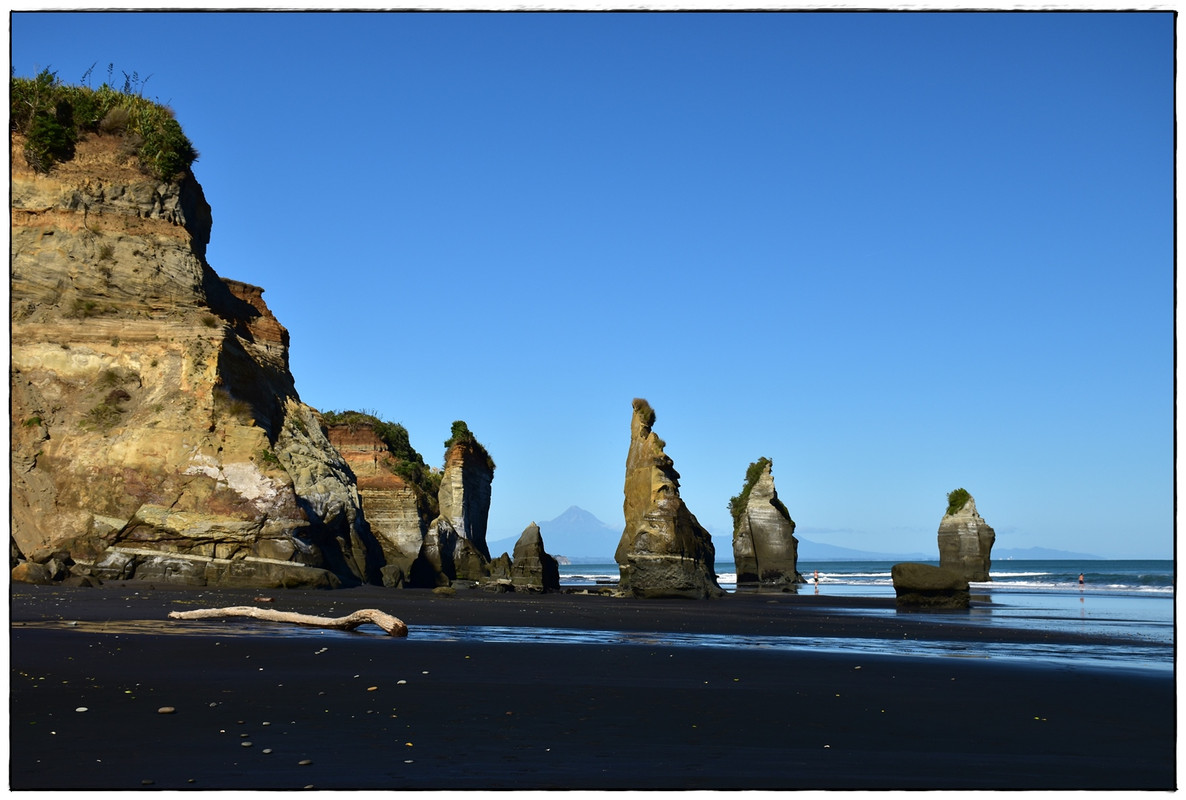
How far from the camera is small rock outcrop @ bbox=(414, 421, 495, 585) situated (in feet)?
165

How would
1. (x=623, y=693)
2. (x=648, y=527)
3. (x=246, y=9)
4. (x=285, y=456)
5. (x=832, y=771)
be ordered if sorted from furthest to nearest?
(x=648, y=527) < (x=285, y=456) < (x=623, y=693) < (x=832, y=771) < (x=246, y=9)

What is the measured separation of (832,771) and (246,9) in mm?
4782

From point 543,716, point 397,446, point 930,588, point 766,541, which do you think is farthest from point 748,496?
point 543,716

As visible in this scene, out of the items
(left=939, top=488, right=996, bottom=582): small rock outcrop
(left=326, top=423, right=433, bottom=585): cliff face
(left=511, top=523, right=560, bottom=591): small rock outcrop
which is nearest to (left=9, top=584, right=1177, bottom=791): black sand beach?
→ (left=511, top=523, right=560, bottom=591): small rock outcrop

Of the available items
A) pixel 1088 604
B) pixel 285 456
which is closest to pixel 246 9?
pixel 285 456

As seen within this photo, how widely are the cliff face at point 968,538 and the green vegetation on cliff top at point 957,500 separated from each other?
167 millimetres

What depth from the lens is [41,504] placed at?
2739cm

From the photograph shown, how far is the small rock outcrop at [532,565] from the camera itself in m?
42.5

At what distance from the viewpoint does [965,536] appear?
71.0 meters

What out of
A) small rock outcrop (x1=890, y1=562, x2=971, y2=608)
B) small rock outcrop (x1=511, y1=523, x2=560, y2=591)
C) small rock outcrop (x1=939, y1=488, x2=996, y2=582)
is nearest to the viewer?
small rock outcrop (x1=890, y1=562, x2=971, y2=608)

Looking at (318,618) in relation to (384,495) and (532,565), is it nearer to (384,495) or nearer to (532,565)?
(532,565)

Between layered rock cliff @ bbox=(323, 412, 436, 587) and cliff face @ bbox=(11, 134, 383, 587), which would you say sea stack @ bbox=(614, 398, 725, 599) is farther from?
layered rock cliff @ bbox=(323, 412, 436, 587)

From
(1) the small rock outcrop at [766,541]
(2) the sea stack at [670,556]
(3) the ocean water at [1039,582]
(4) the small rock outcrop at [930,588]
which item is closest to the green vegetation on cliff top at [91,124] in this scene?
(2) the sea stack at [670,556]

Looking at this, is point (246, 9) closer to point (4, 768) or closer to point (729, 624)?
Answer: point (4, 768)
